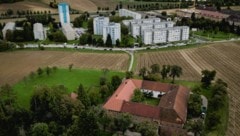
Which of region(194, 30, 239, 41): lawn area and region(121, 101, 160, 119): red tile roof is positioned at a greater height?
region(194, 30, 239, 41): lawn area

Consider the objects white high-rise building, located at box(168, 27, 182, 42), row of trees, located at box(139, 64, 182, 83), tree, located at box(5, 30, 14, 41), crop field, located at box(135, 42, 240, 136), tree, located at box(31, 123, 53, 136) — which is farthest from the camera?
tree, located at box(5, 30, 14, 41)

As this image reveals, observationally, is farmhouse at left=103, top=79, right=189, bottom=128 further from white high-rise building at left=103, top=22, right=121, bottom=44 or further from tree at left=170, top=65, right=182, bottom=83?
white high-rise building at left=103, top=22, right=121, bottom=44

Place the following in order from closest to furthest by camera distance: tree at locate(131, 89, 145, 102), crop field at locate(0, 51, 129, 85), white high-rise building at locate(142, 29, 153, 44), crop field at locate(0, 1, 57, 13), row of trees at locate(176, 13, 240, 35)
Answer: tree at locate(131, 89, 145, 102)
crop field at locate(0, 51, 129, 85)
white high-rise building at locate(142, 29, 153, 44)
row of trees at locate(176, 13, 240, 35)
crop field at locate(0, 1, 57, 13)

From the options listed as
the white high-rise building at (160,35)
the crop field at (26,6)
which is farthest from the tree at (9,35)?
the crop field at (26,6)

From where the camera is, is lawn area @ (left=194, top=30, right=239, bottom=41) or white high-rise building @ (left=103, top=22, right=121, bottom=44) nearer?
white high-rise building @ (left=103, top=22, right=121, bottom=44)

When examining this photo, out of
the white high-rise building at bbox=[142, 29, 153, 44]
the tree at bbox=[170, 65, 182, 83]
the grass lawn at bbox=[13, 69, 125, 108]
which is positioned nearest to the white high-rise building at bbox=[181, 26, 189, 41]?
the white high-rise building at bbox=[142, 29, 153, 44]

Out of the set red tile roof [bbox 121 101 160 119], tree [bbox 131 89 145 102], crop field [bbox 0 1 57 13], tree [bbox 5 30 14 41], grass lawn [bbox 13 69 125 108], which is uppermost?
crop field [bbox 0 1 57 13]

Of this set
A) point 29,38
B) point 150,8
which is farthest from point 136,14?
point 29,38
